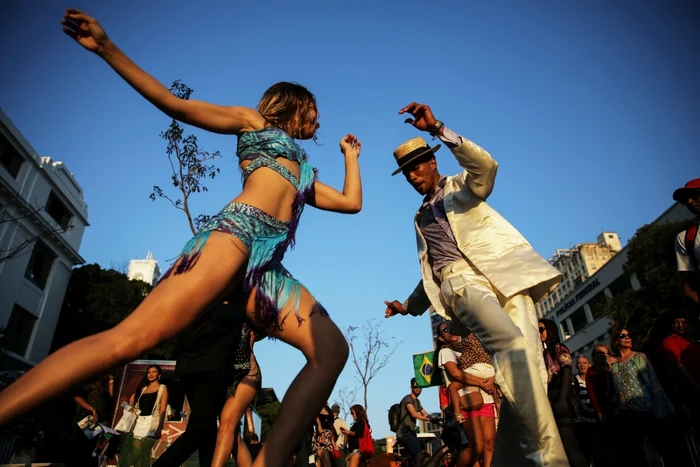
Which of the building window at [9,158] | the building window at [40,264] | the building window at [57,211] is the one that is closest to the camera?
the building window at [9,158]

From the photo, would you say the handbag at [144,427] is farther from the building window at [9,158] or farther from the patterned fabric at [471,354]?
the building window at [9,158]

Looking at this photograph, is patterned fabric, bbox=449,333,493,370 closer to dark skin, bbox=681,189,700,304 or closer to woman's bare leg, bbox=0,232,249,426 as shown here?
dark skin, bbox=681,189,700,304

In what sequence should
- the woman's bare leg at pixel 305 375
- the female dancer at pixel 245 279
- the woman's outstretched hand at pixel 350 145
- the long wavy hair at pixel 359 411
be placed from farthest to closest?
the long wavy hair at pixel 359 411, the woman's outstretched hand at pixel 350 145, the woman's bare leg at pixel 305 375, the female dancer at pixel 245 279

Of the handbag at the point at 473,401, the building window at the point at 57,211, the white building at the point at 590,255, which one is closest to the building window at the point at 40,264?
the building window at the point at 57,211

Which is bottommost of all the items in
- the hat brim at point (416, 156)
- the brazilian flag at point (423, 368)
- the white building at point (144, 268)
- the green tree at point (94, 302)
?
the hat brim at point (416, 156)

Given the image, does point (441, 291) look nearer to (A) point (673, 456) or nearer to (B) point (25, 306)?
(A) point (673, 456)

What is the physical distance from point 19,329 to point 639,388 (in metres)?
30.8

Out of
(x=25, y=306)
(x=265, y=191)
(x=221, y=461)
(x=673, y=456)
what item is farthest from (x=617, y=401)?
(x=25, y=306)

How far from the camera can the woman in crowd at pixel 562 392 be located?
4.85 metres

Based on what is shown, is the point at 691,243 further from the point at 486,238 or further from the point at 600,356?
the point at 600,356

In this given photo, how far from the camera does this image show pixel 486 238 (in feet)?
10.1

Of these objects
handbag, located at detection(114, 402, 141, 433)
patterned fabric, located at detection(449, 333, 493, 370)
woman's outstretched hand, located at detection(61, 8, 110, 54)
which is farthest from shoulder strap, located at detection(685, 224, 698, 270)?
handbag, located at detection(114, 402, 141, 433)

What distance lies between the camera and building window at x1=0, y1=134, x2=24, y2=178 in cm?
2359

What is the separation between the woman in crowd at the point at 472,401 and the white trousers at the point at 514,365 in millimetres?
1607
